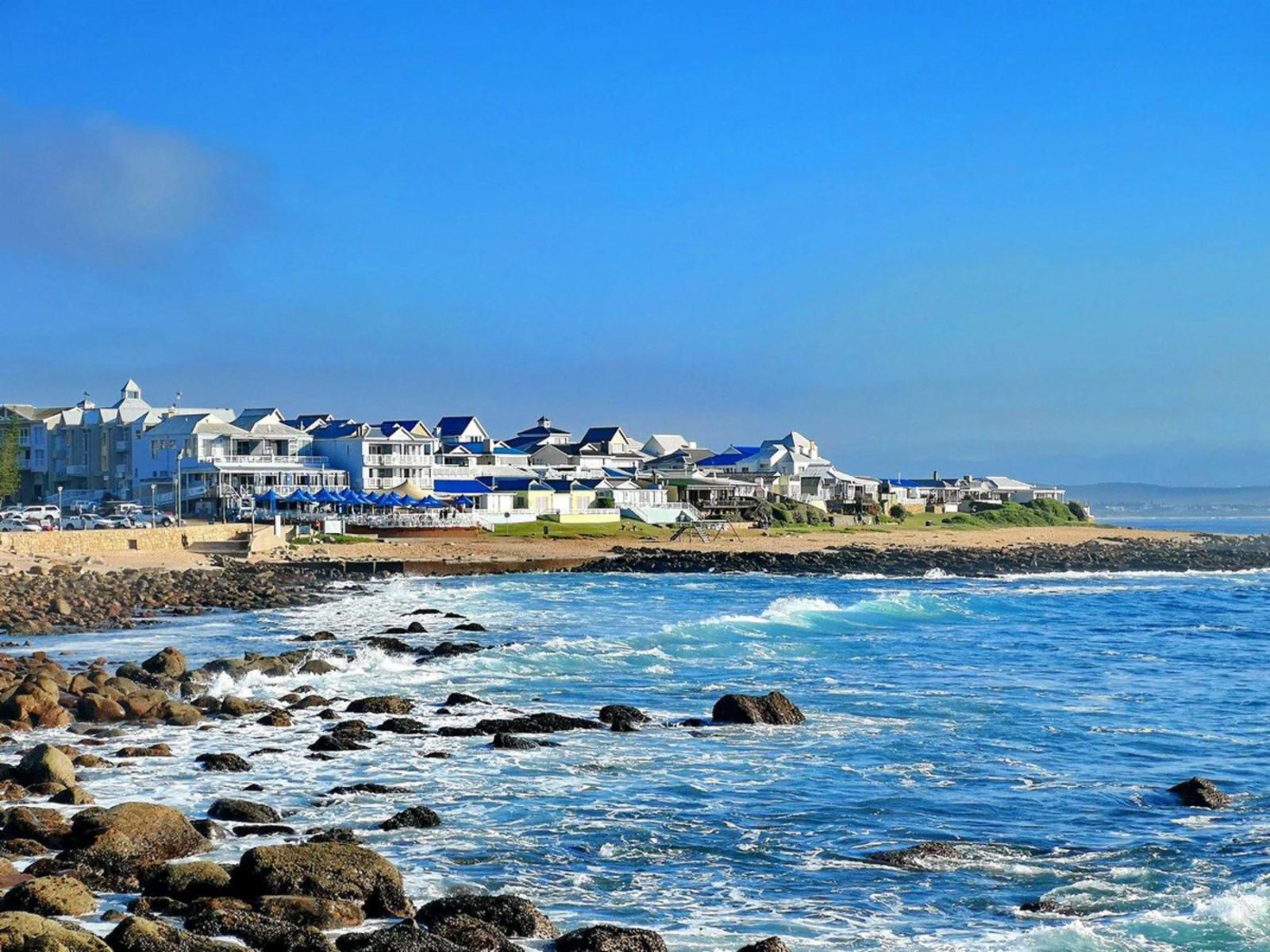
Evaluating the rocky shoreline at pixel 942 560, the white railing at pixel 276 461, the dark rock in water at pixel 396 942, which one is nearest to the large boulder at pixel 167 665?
the dark rock in water at pixel 396 942

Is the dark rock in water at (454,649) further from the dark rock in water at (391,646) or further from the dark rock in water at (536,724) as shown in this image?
the dark rock in water at (536,724)

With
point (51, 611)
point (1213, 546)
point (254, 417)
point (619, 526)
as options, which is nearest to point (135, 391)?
point (254, 417)

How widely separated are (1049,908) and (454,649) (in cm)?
2042

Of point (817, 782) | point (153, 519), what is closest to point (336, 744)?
point (817, 782)

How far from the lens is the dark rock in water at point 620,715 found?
872 inches

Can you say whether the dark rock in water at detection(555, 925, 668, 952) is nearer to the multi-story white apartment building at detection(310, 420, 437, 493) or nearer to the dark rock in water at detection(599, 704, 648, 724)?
the dark rock in water at detection(599, 704, 648, 724)

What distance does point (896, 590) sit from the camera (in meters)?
53.9

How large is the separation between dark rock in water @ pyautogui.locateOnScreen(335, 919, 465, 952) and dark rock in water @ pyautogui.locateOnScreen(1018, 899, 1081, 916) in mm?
5518

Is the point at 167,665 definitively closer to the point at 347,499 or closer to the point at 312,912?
the point at 312,912

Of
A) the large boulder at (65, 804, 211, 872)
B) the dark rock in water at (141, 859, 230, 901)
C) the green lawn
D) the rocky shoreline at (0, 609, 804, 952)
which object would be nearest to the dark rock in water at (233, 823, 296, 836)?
the rocky shoreline at (0, 609, 804, 952)

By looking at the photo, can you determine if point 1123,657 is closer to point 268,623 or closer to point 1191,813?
point 1191,813

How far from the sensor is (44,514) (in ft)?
215

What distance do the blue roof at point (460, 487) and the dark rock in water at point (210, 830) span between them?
65.7m

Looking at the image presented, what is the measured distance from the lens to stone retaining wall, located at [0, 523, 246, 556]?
49.3 meters
